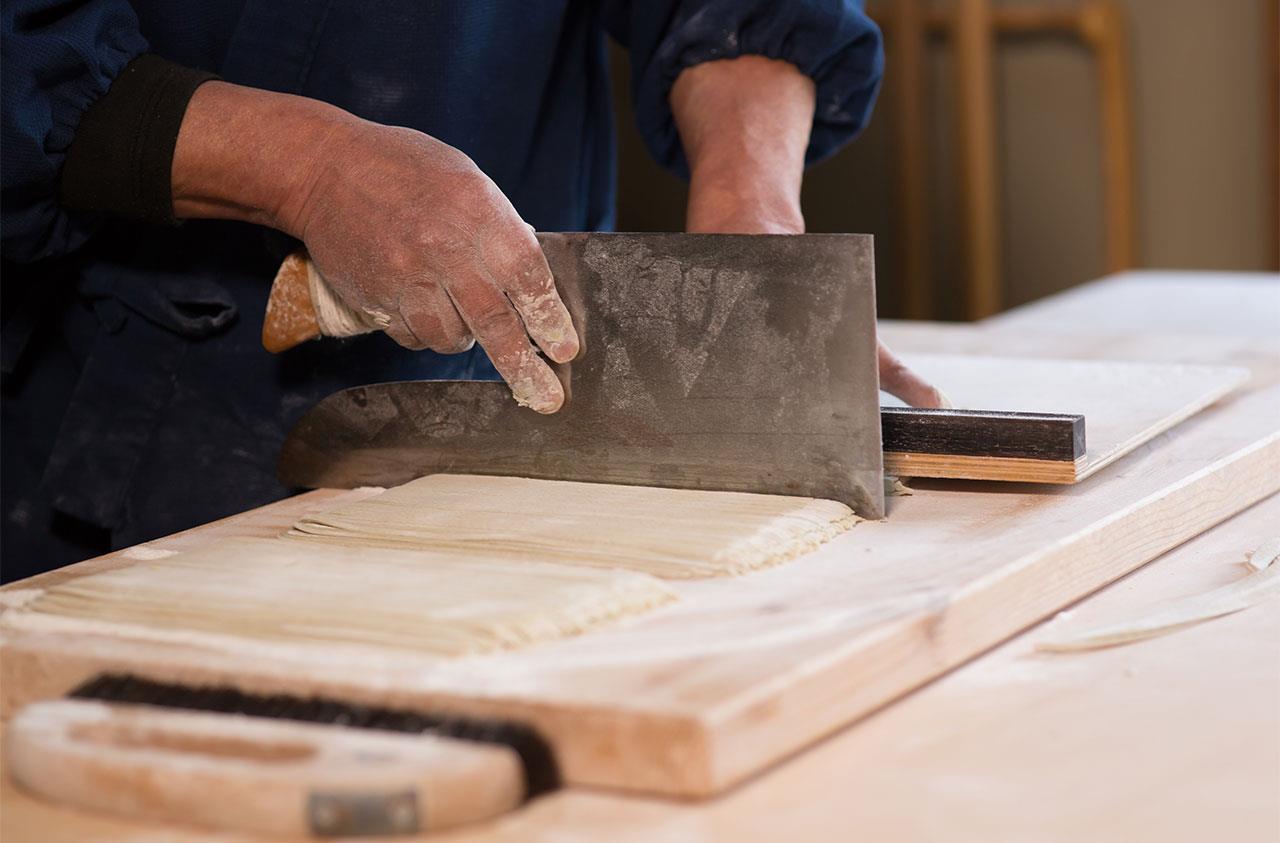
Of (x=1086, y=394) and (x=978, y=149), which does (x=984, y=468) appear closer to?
(x=1086, y=394)

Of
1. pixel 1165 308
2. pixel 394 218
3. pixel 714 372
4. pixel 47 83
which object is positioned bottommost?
pixel 1165 308

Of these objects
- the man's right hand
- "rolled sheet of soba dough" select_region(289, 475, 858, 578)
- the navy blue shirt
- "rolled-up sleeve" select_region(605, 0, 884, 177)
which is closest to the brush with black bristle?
"rolled sheet of soba dough" select_region(289, 475, 858, 578)

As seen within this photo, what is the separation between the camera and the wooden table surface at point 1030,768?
0.76 metres

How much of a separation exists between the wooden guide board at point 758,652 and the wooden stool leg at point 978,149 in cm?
265

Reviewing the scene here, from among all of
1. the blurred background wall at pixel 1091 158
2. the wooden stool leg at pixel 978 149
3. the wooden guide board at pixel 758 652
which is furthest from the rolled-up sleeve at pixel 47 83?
the blurred background wall at pixel 1091 158

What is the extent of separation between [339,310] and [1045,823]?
752 mm

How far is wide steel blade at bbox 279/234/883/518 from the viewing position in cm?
114

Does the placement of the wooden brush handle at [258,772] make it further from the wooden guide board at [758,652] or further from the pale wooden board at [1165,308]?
the pale wooden board at [1165,308]

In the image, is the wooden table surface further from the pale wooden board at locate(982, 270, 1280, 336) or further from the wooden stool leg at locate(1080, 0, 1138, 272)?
the wooden stool leg at locate(1080, 0, 1138, 272)

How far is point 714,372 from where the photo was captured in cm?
118

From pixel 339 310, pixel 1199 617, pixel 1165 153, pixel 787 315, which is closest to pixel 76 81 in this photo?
pixel 339 310

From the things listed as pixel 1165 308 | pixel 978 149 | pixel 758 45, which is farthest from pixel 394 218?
pixel 978 149

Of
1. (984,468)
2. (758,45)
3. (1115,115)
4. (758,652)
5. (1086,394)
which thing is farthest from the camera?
(1115,115)

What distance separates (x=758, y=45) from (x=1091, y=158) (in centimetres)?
233
